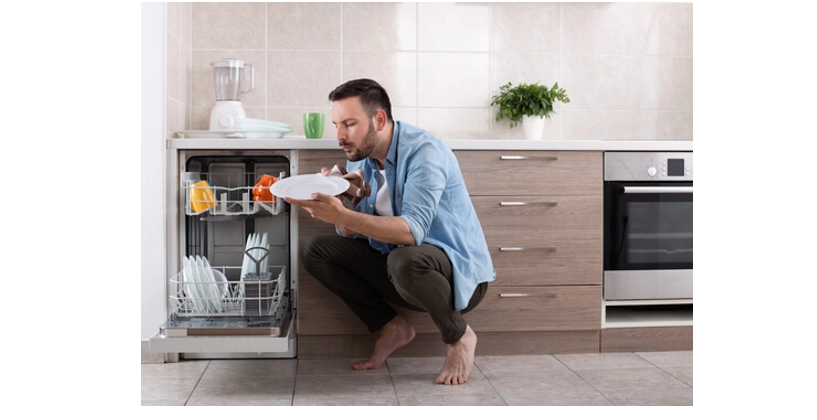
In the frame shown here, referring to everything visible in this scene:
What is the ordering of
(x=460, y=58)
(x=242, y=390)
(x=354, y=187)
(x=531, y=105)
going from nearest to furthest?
1. (x=242, y=390)
2. (x=354, y=187)
3. (x=531, y=105)
4. (x=460, y=58)

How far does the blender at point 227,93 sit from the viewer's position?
2994 mm

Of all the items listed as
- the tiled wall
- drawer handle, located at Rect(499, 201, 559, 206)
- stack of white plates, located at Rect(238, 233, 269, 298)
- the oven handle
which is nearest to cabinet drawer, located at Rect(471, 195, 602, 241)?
drawer handle, located at Rect(499, 201, 559, 206)

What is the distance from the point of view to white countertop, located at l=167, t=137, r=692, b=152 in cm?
258

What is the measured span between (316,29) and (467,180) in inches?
41.9

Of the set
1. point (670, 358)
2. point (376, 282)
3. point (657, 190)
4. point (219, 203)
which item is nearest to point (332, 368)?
point (376, 282)

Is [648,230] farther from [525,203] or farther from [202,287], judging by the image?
[202,287]

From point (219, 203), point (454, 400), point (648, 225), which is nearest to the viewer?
point (454, 400)

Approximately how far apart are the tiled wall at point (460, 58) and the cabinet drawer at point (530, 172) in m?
0.62

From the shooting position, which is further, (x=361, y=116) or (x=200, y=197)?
(x=200, y=197)

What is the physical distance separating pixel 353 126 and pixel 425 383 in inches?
34.1

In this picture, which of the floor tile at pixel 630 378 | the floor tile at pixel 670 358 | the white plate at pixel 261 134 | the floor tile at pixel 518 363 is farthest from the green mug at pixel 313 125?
the floor tile at pixel 670 358

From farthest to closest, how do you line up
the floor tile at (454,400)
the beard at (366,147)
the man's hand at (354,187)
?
1. the man's hand at (354,187)
2. the beard at (366,147)
3. the floor tile at (454,400)

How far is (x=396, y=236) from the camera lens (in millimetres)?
2197

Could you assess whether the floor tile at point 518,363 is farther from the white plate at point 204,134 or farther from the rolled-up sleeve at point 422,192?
the white plate at point 204,134
